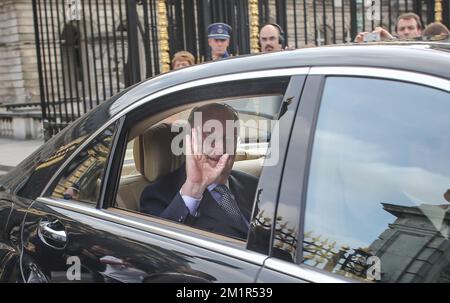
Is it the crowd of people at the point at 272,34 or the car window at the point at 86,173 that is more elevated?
the crowd of people at the point at 272,34

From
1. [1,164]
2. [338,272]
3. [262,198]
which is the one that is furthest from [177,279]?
[1,164]

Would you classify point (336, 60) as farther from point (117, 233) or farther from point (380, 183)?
point (117, 233)

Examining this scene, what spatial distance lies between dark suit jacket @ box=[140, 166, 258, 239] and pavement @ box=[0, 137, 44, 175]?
31.0ft

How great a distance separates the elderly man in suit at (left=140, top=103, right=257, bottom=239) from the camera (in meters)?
2.14

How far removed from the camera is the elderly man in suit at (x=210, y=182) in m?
2.14

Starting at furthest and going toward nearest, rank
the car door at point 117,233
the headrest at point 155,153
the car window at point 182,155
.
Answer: the headrest at point 155,153, the car window at point 182,155, the car door at point 117,233

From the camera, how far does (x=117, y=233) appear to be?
6.83 ft

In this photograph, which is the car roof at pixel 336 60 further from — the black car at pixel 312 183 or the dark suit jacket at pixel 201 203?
the dark suit jacket at pixel 201 203

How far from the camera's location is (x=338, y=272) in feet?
5.11

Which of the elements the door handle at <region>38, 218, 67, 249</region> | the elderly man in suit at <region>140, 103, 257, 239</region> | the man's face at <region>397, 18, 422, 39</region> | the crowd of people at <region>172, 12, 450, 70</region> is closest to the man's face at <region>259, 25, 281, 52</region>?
the crowd of people at <region>172, 12, 450, 70</region>

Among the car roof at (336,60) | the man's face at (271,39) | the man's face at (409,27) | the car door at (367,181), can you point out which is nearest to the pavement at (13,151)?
the man's face at (271,39)

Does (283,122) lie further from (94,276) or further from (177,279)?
(94,276)

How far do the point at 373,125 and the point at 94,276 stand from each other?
110 centimetres

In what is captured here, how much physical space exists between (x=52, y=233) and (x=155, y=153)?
1.91 feet
